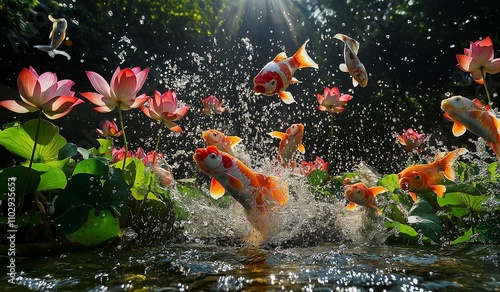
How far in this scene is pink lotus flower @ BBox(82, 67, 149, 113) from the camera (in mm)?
2049

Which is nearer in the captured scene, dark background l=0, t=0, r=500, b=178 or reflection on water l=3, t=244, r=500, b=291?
reflection on water l=3, t=244, r=500, b=291

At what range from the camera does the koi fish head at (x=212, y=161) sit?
6.76 feet

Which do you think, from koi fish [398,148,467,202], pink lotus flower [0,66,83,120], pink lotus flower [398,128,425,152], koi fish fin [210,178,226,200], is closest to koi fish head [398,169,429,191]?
koi fish [398,148,467,202]

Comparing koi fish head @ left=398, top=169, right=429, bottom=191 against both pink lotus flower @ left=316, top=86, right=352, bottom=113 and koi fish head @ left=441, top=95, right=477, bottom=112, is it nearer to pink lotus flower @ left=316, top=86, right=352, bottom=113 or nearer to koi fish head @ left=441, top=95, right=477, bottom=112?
koi fish head @ left=441, top=95, right=477, bottom=112

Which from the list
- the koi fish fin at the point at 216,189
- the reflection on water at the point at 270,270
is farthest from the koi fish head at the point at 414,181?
the koi fish fin at the point at 216,189

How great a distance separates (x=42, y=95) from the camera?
6.03 feet

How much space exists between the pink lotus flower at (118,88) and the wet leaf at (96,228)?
21.5 inches

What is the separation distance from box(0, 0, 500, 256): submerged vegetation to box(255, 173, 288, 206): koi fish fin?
207 millimetres

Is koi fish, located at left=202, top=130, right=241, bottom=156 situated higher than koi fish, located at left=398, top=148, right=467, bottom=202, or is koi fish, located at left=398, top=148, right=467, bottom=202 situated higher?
koi fish, located at left=202, top=130, right=241, bottom=156

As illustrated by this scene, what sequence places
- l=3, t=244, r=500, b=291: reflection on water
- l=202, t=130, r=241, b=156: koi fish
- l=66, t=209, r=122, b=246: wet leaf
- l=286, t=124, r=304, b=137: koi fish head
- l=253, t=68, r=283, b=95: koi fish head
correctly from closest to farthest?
l=3, t=244, r=500, b=291: reflection on water
l=66, t=209, r=122, b=246: wet leaf
l=253, t=68, r=283, b=95: koi fish head
l=202, t=130, r=241, b=156: koi fish
l=286, t=124, r=304, b=137: koi fish head

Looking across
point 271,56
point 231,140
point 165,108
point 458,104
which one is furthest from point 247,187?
point 271,56

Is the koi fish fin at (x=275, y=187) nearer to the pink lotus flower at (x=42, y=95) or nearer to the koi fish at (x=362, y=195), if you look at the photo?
the koi fish at (x=362, y=195)

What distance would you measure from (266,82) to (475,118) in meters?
1.14

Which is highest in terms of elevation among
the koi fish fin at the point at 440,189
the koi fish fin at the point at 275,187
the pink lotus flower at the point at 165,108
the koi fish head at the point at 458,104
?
the pink lotus flower at the point at 165,108
